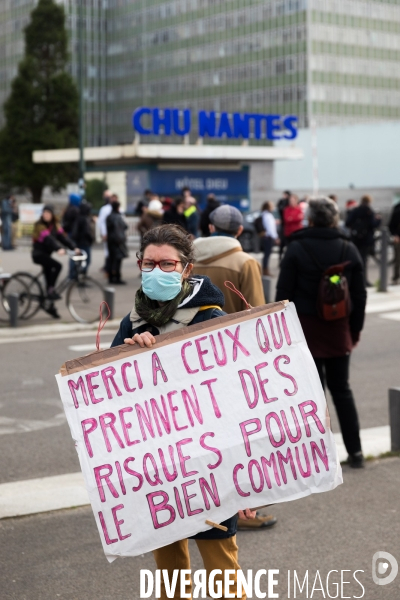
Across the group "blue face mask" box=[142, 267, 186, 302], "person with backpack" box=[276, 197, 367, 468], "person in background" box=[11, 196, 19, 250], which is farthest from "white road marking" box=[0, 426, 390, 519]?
"person in background" box=[11, 196, 19, 250]

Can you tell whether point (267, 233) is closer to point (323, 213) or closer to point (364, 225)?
point (364, 225)

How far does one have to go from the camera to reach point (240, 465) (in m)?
3.42

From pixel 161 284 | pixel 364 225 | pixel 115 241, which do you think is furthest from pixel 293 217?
pixel 161 284

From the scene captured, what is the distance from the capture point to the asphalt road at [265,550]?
444 centimetres

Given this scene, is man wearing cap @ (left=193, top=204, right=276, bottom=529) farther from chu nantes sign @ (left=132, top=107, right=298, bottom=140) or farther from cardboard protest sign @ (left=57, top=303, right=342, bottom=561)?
chu nantes sign @ (left=132, top=107, right=298, bottom=140)

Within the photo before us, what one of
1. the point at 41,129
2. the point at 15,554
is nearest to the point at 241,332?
the point at 15,554

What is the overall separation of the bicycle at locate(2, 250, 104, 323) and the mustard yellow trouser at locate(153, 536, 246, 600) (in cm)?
1038

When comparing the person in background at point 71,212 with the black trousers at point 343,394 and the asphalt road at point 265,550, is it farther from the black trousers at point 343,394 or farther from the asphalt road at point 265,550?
the asphalt road at point 265,550

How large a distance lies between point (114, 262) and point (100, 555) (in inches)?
589

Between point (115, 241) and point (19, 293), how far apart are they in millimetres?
5480

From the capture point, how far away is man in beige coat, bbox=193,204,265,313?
552cm

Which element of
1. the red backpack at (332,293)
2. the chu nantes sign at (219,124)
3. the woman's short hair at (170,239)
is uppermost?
the chu nantes sign at (219,124)

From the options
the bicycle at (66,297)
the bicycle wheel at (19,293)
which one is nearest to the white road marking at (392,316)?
the bicycle at (66,297)

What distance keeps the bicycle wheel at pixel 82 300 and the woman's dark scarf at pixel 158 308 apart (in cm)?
1042
